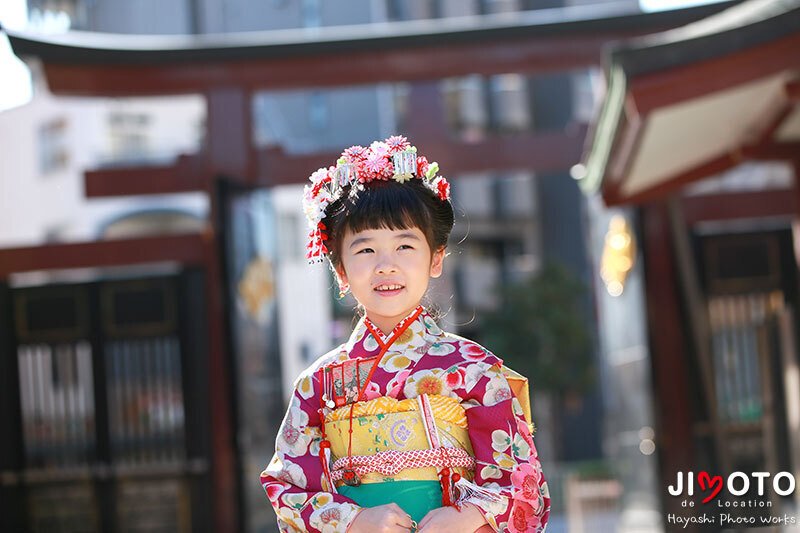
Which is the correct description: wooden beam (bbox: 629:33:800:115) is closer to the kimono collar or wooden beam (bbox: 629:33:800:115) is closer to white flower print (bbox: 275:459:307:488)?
the kimono collar

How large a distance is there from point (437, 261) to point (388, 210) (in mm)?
227

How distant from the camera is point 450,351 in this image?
2.43m

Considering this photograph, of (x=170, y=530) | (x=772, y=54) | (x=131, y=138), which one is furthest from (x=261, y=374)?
(x=131, y=138)

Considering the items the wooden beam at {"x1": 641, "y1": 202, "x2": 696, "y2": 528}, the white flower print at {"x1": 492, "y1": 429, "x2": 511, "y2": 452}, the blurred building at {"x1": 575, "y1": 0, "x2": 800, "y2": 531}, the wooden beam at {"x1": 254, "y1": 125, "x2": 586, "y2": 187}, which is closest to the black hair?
the white flower print at {"x1": 492, "y1": 429, "x2": 511, "y2": 452}

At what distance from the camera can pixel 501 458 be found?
2324mm

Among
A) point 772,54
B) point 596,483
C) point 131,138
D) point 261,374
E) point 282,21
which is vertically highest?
point 282,21

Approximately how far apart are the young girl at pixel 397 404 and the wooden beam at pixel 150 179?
19.3 ft

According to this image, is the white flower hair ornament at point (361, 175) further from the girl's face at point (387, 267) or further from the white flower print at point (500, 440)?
the white flower print at point (500, 440)

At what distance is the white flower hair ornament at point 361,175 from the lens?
2.45m

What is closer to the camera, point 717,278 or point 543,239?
point 717,278

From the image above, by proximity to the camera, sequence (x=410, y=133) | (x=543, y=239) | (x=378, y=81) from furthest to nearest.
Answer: (x=543, y=239)
(x=410, y=133)
(x=378, y=81)

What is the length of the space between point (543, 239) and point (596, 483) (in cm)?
1254

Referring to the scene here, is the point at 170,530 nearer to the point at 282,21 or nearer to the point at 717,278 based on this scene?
the point at 717,278

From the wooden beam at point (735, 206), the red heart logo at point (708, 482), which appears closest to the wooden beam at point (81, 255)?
the wooden beam at point (735, 206)
